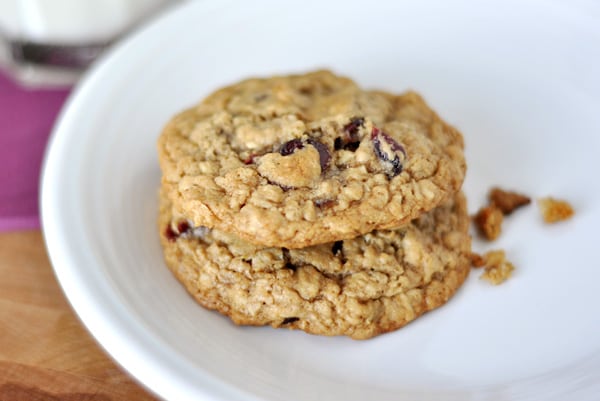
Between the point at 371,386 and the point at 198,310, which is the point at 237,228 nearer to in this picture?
the point at 198,310

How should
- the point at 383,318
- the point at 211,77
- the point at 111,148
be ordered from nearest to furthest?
the point at 383,318, the point at 111,148, the point at 211,77

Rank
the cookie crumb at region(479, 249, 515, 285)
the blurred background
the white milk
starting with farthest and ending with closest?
the white milk < the blurred background < the cookie crumb at region(479, 249, 515, 285)

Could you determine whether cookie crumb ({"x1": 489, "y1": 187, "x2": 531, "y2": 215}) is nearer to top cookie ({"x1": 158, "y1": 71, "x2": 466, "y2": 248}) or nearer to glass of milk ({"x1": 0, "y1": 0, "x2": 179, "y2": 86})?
top cookie ({"x1": 158, "y1": 71, "x2": 466, "y2": 248})

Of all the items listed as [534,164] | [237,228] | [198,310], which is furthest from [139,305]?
[534,164]

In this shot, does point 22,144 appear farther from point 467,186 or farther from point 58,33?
point 467,186

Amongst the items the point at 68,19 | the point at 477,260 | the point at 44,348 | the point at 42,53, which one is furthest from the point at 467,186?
the point at 42,53

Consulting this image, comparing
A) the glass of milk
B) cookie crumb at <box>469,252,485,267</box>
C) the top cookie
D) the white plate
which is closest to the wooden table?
the white plate

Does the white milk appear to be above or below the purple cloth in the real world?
above
